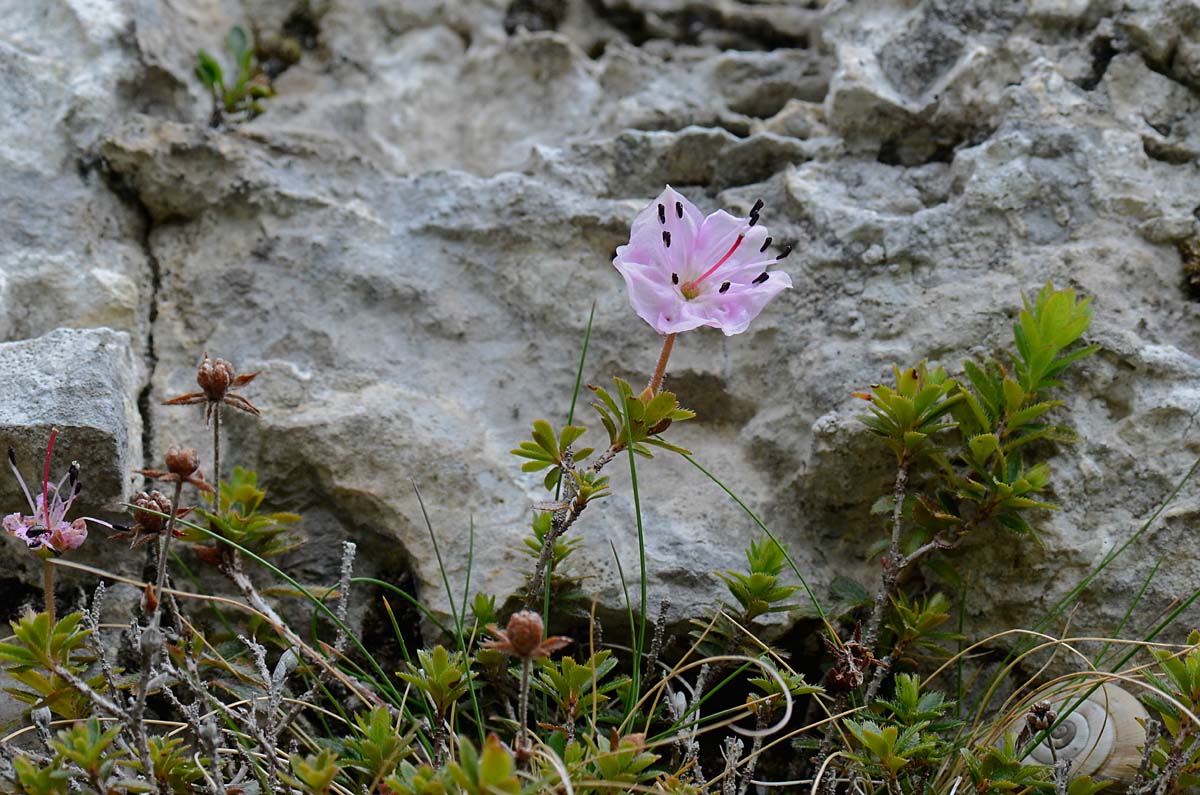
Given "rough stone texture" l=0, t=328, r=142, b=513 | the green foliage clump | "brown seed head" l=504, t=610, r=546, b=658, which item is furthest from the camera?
"rough stone texture" l=0, t=328, r=142, b=513

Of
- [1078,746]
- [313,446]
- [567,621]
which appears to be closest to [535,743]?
[567,621]

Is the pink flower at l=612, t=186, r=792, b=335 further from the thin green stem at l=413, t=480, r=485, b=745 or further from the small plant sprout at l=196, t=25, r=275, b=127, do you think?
the small plant sprout at l=196, t=25, r=275, b=127

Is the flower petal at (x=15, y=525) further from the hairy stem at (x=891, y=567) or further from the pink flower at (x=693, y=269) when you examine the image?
the hairy stem at (x=891, y=567)

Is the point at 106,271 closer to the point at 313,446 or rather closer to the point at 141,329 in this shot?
the point at 141,329

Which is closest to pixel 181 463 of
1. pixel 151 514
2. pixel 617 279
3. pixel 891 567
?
pixel 151 514

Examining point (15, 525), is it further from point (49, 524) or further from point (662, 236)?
point (662, 236)

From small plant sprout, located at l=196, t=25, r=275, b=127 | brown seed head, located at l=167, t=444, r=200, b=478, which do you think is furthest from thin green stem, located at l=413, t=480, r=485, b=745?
small plant sprout, located at l=196, t=25, r=275, b=127
